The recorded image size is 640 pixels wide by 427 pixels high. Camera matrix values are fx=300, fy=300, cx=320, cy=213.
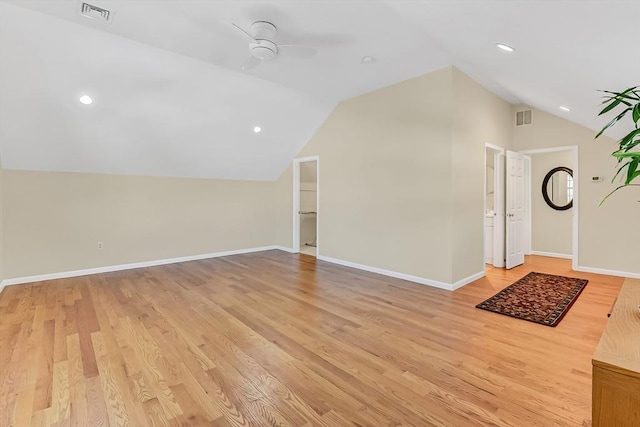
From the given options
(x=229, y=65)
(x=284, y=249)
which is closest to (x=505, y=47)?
(x=229, y=65)

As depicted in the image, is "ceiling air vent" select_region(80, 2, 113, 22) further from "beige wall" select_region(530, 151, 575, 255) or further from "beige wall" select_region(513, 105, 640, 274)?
"beige wall" select_region(530, 151, 575, 255)

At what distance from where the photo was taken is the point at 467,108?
14.4ft

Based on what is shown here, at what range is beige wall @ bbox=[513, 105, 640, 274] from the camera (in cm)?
470

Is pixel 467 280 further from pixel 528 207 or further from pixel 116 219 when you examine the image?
pixel 116 219

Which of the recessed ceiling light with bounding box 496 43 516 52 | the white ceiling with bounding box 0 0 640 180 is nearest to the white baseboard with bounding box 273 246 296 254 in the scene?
the white ceiling with bounding box 0 0 640 180

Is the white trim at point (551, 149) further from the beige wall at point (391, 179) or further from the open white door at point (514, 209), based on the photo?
the beige wall at point (391, 179)

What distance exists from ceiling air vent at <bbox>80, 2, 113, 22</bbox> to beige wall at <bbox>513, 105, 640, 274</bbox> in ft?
21.7

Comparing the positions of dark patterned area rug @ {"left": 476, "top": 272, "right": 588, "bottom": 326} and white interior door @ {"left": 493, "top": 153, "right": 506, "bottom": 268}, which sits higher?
white interior door @ {"left": 493, "top": 153, "right": 506, "bottom": 268}

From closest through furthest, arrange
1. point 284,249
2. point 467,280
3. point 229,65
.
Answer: point 229,65 < point 467,280 < point 284,249

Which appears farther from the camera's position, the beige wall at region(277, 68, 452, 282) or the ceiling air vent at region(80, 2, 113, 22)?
the beige wall at region(277, 68, 452, 282)

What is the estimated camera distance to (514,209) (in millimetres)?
5645

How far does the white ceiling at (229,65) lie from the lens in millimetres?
2379

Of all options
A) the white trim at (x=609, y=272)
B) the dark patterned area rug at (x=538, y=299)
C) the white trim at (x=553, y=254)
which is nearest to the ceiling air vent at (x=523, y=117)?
the white trim at (x=609, y=272)

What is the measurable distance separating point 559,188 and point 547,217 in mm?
665
